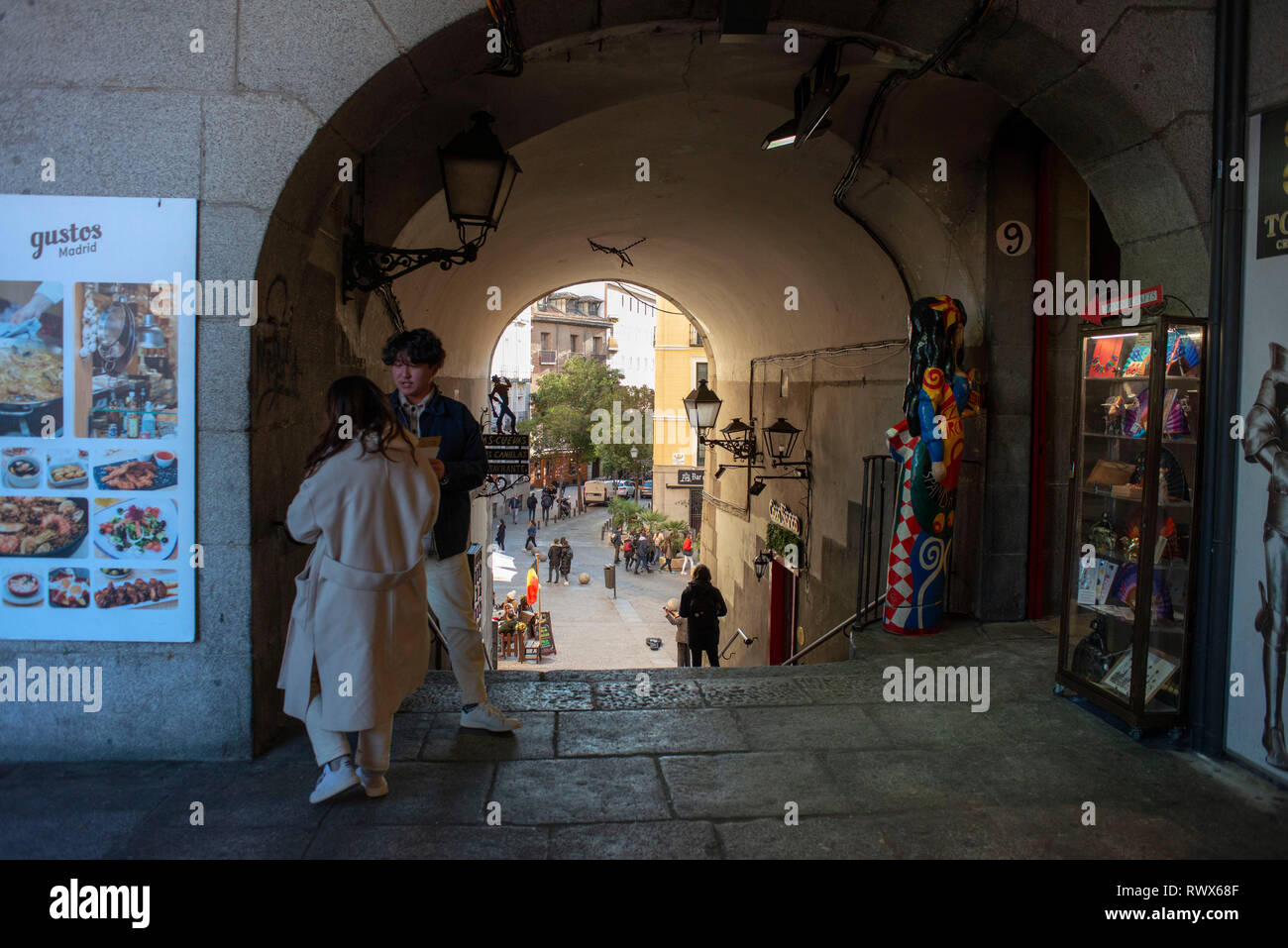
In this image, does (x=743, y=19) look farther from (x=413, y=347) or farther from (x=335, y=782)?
(x=335, y=782)

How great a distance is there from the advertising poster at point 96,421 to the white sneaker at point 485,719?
3.91 ft

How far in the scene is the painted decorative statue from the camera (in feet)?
20.3

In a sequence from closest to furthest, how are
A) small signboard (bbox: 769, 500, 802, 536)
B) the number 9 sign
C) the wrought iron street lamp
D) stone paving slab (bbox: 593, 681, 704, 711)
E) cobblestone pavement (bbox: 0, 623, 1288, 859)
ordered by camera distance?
cobblestone pavement (bbox: 0, 623, 1288, 859), stone paving slab (bbox: 593, 681, 704, 711), the number 9 sign, small signboard (bbox: 769, 500, 802, 536), the wrought iron street lamp

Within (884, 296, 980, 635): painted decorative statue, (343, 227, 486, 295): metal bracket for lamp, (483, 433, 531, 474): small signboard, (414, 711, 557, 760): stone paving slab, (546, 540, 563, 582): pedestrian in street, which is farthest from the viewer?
(546, 540, 563, 582): pedestrian in street

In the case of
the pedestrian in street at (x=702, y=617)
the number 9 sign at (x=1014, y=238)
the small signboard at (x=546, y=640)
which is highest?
the number 9 sign at (x=1014, y=238)

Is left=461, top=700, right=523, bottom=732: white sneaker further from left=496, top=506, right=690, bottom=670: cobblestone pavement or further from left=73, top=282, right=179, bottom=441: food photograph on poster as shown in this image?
left=496, top=506, right=690, bottom=670: cobblestone pavement

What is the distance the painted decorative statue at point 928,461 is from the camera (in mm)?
6184

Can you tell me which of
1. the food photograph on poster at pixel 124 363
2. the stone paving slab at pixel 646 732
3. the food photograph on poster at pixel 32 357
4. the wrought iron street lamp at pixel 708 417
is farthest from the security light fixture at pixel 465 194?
the wrought iron street lamp at pixel 708 417

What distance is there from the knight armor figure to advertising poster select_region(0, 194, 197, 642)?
14.0ft

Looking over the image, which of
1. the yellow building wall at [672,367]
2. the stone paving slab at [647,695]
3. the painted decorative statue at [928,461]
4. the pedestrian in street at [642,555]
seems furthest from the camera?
the yellow building wall at [672,367]

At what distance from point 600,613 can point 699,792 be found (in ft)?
56.6

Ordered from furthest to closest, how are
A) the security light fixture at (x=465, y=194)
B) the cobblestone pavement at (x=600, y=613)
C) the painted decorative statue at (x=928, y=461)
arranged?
the cobblestone pavement at (x=600, y=613)
the painted decorative statue at (x=928, y=461)
the security light fixture at (x=465, y=194)

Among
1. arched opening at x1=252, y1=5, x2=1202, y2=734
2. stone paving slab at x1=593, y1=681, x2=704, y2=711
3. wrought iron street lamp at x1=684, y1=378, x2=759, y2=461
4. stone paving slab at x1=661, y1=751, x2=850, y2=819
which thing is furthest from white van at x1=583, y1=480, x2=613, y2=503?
stone paving slab at x1=661, y1=751, x2=850, y2=819

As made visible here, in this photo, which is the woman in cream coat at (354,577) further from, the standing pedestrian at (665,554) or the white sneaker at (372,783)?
the standing pedestrian at (665,554)
